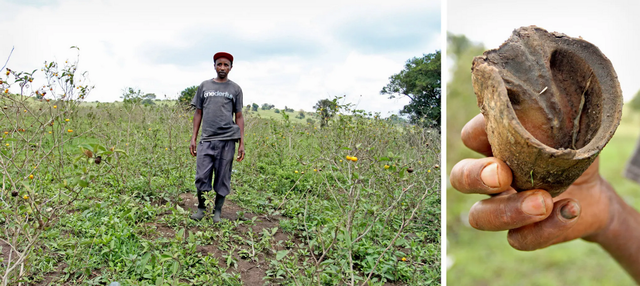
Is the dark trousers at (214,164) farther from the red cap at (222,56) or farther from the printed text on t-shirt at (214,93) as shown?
the red cap at (222,56)

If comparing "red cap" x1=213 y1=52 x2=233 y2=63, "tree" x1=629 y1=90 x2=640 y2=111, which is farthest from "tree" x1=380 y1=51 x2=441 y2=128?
"red cap" x1=213 y1=52 x2=233 y2=63

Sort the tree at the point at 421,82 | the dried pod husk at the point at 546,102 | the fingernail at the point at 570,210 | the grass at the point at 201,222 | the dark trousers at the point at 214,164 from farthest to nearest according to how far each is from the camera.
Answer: the tree at the point at 421,82 < the dark trousers at the point at 214,164 < the grass at the point at 201,222 < the fingernail at the point at 570,210 < the dried pod husk at the point at 546,102

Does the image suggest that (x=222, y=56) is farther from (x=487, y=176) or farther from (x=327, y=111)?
(x=487, y=176)

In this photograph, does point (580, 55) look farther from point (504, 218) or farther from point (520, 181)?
point (504, 218)

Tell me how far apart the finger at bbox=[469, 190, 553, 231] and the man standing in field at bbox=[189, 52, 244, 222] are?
2.30 m

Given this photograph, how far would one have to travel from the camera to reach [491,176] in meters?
1.58

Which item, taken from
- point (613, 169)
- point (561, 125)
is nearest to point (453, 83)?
point (613, 169)

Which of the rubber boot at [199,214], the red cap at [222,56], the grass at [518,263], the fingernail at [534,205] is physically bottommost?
the grass at [518,263]

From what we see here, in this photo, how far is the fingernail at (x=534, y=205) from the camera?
1587 millimetres

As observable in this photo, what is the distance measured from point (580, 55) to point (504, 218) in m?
0.74

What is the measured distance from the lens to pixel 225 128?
347 centimetres

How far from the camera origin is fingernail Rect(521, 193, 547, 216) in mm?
1587

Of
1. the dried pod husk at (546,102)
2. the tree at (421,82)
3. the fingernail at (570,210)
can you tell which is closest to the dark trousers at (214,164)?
the dried pod husk at (546,102)

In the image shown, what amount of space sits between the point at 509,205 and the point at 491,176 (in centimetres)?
21
